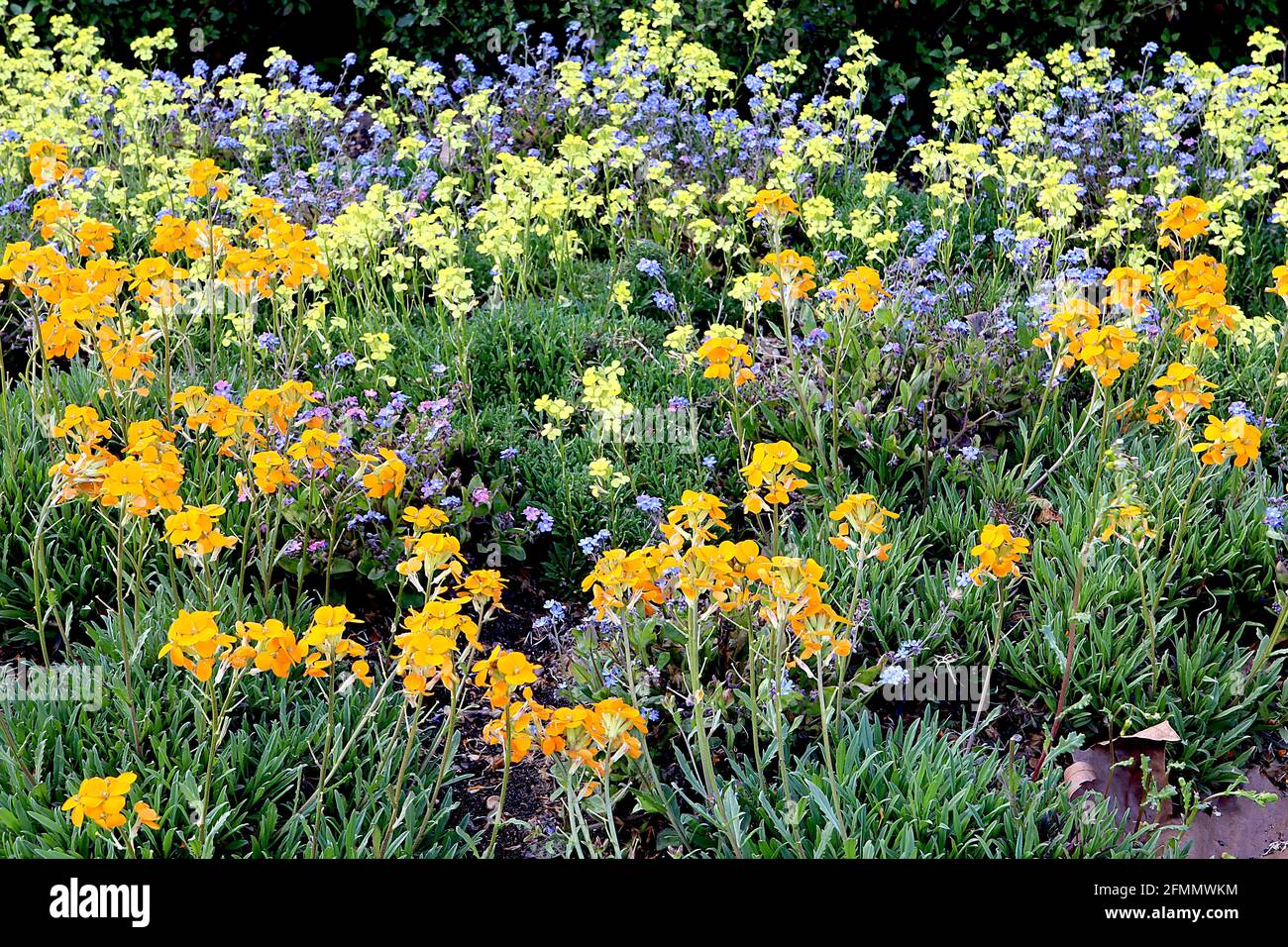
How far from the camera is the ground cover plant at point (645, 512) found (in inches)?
98.1

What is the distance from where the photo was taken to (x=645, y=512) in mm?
3701

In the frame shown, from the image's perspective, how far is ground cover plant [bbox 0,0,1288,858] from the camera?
2.49m

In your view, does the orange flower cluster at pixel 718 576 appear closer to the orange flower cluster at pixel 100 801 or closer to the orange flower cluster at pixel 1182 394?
the orange flower cluster at pixel 100 801

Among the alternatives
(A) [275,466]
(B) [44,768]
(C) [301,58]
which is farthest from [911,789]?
(C) [301,58]

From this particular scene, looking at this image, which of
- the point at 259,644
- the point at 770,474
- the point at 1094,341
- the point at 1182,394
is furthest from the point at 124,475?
the point at 1182,394

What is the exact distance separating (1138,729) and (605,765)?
1433mm

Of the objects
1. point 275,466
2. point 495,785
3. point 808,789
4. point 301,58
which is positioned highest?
point 301,58

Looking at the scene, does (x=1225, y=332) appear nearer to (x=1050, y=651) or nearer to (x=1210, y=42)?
(x=1050, y=651)

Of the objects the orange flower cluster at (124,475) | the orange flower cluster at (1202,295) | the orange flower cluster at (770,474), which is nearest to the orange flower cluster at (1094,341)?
the orange flower cluster at (1202,295)

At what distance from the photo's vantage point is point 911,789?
256cm

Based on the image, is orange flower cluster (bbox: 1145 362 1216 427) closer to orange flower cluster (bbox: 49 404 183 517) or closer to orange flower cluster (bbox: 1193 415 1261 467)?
orange flower cluster (bbox: 1193 415 1261 467)

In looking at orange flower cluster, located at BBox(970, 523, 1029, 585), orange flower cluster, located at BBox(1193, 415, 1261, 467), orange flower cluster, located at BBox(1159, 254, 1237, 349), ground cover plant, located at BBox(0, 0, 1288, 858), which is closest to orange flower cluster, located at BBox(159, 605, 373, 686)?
ground cover plant, located at BBox(0, 0, 1288, 858)

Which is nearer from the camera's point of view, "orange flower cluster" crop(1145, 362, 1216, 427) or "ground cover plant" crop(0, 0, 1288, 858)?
"ground cover plant" crop(0, 0, 1288, 858)
